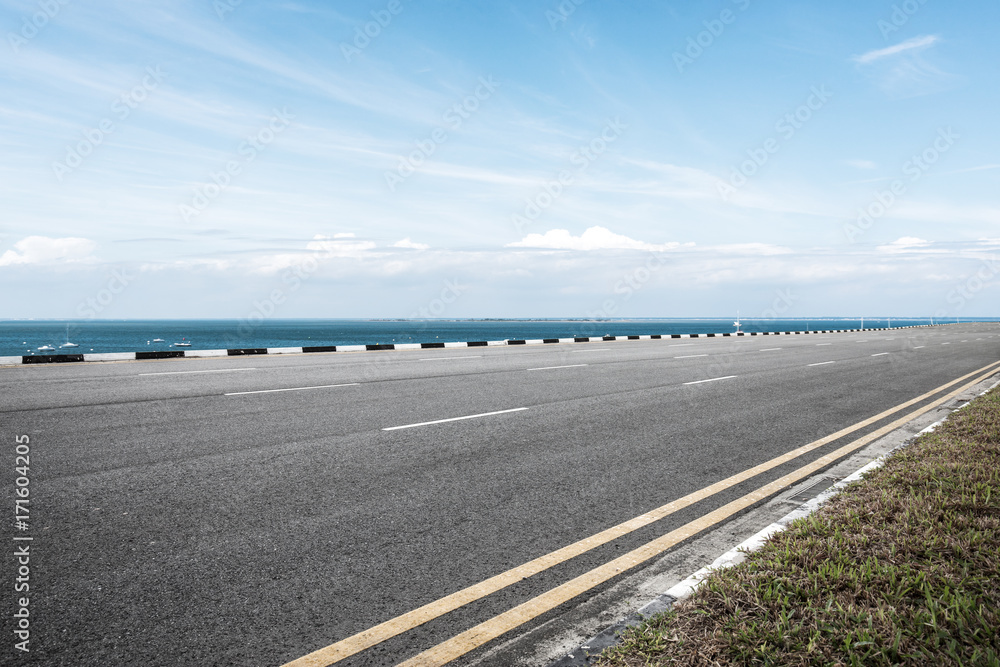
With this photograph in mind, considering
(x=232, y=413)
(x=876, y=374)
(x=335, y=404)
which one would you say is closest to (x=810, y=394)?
(x=876, y=374)

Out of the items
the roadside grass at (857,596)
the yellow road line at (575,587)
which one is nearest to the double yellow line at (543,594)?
the yellow road line at (575,587)

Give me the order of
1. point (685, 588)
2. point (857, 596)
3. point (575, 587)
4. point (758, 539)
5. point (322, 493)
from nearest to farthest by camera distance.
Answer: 1. point (857, 596)
2. point (685, 588)
3. point (575, 587)
4. point (758, 539)
5. point (322, 493)

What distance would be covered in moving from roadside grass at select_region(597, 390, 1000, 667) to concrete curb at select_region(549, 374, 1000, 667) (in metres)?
0.06

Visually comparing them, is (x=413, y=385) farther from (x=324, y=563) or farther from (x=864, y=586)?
(x=864, y=586)

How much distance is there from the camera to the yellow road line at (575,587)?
269cm

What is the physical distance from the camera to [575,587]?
3.32 m

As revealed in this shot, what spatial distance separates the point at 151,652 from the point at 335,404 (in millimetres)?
6376

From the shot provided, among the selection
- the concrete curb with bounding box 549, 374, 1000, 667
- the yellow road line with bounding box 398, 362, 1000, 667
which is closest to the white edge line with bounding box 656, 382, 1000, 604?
the concrete curb with bounding box 549, 374, 1000, 667

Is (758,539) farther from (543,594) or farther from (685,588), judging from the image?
(543,594)

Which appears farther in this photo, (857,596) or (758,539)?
(758,539)

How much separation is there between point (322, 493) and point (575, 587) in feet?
7.62

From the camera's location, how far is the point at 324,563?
351 cm

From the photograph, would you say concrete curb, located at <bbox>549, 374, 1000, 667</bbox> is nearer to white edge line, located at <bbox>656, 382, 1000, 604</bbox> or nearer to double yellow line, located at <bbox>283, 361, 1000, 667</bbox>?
white edge line, located at <bbox>656, 382, 1000, 604</bbox>

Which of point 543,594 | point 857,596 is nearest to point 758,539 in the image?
point 857,596
